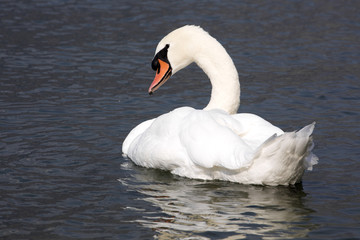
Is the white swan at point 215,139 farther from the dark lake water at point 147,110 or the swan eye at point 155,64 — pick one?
the dark lake water at point 147,110

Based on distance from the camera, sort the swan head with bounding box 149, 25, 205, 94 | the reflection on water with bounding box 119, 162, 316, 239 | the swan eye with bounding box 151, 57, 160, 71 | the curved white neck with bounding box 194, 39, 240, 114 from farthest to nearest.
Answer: the swan eye with bounding box 151, 57, 160, 71, the swan head with bounding box 149, 25, 205, 94, the curved white neck with bounding box 194, 39, 240, 114, the reflection on water with bounding box 119, 162, 316, 239

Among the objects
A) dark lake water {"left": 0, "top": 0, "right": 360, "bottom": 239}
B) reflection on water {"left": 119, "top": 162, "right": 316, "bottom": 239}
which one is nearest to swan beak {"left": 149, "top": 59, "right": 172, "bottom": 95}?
dark lake water {"left": 0, "top": 0, "right": 360, "bottom": 239}

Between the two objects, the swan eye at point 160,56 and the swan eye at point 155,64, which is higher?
the swan eye at point 160,56

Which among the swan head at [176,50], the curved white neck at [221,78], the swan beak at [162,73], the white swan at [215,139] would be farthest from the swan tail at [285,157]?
the swan beak at [162,73]

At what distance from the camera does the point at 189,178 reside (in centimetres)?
780

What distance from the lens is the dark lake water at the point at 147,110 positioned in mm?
6621

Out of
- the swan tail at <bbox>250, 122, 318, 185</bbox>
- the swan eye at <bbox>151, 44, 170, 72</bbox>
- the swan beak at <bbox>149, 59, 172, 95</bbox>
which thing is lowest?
the swan tail at <bbox>250, 122, 318, 185</bbox>

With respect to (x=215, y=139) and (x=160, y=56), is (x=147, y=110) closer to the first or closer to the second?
(x=160, y=56)

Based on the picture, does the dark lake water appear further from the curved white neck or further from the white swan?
the curved white neck

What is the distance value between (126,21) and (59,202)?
389 inches

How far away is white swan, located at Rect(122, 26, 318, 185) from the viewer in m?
6.91

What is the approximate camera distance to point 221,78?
8797 millimetres

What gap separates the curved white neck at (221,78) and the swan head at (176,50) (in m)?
0.15

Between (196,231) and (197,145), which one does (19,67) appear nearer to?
(197,145)
